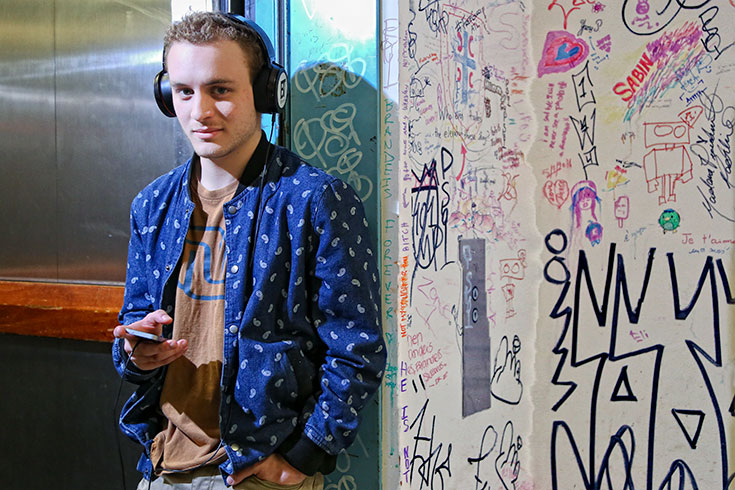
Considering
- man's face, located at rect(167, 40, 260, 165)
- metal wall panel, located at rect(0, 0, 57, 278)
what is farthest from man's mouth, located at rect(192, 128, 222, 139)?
metal wall panel, located at rect(0, 0, 57, 278)

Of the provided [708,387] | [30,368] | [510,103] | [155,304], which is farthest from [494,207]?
[30,368]

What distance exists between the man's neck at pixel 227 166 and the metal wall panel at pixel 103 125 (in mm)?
1052

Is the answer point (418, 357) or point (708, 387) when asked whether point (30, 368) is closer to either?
point (418, 357)

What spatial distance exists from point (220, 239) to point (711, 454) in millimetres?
2010

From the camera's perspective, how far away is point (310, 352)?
61.1 inches

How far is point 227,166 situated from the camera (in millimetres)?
1602

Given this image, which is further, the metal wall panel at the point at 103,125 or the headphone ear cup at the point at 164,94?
the metal wall panel at the point at 103,125

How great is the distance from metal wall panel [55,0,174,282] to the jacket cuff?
1.52m

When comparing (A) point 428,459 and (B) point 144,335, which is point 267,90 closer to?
(B) point 144,335

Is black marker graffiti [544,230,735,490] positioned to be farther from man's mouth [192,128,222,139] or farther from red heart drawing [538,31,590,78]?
man's mouth [192,128,222,139]

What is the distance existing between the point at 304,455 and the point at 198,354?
0.36 metres

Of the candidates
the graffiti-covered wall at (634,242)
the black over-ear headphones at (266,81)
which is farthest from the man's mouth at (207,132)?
the graffiti-covered wall at (634,242)

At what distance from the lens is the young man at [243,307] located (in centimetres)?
146

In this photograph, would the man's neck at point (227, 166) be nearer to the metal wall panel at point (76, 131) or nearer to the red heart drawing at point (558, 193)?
the metal wall panel at point (76, 131)
